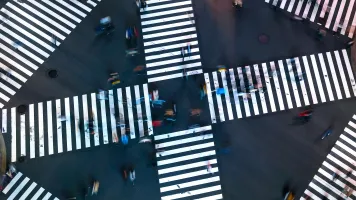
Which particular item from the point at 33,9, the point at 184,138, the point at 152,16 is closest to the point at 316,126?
the point at 184,138

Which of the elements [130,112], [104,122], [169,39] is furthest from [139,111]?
[169,39]

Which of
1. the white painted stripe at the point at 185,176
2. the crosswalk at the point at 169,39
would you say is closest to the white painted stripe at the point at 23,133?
A: the crosswalk at the point at 169,39

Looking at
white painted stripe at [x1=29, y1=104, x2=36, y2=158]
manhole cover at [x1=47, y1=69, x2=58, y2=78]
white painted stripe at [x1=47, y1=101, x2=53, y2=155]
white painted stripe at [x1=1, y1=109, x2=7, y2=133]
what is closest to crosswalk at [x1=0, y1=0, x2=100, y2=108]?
white painted stripe at [x1=1, y1=109, x2=7, y2=133]

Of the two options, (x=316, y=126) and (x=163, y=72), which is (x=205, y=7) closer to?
(x=163, y=72)

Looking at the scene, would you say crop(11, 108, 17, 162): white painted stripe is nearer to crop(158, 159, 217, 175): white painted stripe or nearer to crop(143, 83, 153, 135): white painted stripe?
crop(143, 83, 153, 135): white painted stripe

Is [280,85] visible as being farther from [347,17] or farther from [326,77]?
[347,17]
